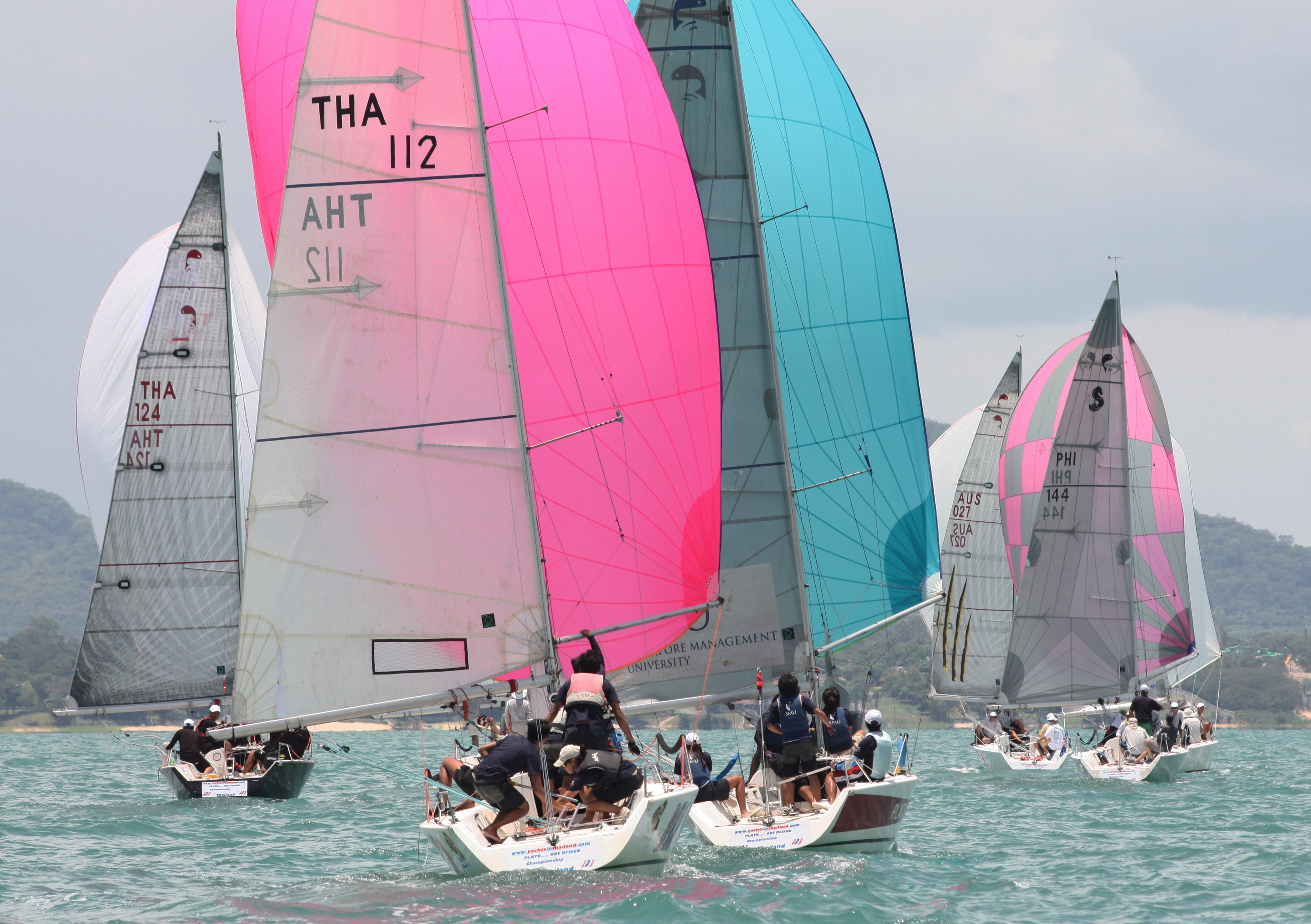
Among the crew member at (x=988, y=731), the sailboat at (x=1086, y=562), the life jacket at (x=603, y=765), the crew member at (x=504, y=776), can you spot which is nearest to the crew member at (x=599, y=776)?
the life jacket at (x=603, y=765)

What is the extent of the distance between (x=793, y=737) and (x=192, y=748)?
11.1m

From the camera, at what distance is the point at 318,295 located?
1184cm

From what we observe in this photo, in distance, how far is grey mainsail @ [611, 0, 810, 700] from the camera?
16469 millimetres

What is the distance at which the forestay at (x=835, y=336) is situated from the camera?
17.9 metres

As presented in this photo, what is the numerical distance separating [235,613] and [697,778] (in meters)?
13.6

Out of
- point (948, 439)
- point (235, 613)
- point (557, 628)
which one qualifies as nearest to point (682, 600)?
point (557, 628)

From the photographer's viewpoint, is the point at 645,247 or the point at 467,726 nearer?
the point at 467,726

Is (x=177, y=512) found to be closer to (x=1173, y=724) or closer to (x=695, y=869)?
(x=695, y=869)

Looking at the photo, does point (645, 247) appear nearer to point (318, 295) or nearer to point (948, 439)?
point (318, 295)

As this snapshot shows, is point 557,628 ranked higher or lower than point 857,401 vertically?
lower

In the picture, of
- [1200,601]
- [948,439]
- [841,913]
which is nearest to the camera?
[841,913]

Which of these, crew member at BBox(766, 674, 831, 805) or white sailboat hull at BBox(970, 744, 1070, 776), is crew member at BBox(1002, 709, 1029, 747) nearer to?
white sailboat hull at BBox(970, 744, 1070, 776)

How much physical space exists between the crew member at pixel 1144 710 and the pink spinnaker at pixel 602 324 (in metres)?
15.3

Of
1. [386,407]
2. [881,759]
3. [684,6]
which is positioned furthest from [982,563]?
[386,407]
